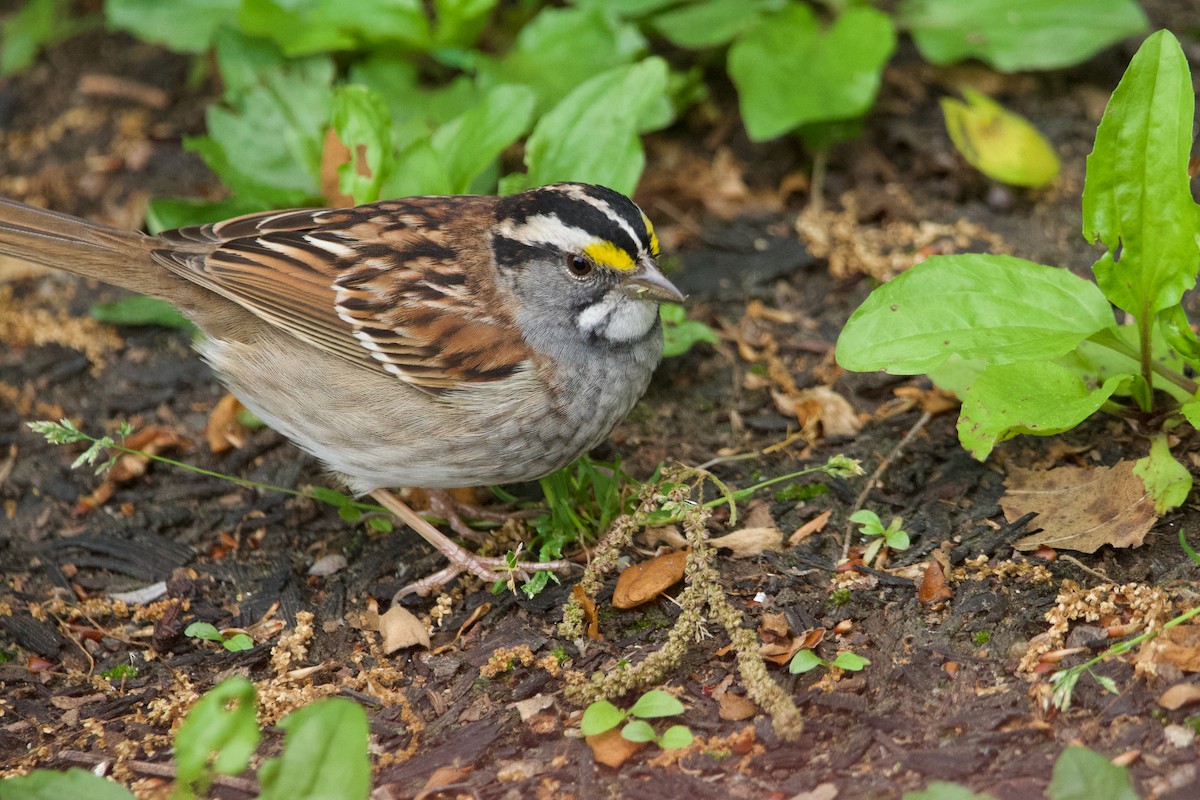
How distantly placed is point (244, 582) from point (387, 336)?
101 cm

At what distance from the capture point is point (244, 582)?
13.7 ft

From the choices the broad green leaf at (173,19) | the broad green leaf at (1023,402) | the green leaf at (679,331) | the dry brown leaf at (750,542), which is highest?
the broad green leaf at (173,19)

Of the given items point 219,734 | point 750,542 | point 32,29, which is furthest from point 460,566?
point 32,29

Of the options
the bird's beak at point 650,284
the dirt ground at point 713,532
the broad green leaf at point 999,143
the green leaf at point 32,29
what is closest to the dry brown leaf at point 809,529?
the dirt ground at point 713,532

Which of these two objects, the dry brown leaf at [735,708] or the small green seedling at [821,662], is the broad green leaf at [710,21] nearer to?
the small green seedling at [821,662]

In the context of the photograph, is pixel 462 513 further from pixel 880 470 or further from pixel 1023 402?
pixel 1023 402

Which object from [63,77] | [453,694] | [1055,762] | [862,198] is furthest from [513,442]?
[63,77]

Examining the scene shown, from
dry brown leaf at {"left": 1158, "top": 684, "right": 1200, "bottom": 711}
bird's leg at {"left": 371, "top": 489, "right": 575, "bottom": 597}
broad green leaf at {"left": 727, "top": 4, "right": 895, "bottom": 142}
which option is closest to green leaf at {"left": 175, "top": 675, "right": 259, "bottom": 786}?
bird's leg at {"left": 371, "top": 489, "right": 575, "bottom": 597}

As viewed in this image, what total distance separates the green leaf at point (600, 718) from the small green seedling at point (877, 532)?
995mm

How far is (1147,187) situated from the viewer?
11.6 ft

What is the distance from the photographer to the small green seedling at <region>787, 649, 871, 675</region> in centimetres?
331

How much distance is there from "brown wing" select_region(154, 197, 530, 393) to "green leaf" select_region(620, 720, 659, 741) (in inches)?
46.9

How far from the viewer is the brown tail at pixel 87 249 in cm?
419

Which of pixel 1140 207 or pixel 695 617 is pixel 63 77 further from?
pixel 1140 207
